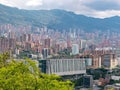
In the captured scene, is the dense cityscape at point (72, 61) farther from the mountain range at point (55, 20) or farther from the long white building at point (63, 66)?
the mountain range at point (55, 20)

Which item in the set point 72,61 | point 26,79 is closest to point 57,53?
point 72,61

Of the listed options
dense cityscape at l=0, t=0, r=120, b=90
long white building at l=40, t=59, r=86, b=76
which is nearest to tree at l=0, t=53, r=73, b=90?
dense cityscape at l=0, t=0, r=120, b=90

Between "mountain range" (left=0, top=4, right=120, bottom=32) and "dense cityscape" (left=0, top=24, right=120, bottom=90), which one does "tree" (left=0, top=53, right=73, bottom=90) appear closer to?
"dense cityscape" (left=0, top=24, right=120, bottom=90)

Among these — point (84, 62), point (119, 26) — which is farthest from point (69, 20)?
point (84, 62)

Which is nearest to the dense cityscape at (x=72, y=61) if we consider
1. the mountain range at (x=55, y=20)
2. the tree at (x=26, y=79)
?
the tree at (x=26, y=79)

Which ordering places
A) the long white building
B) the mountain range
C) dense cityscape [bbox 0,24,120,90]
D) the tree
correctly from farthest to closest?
the mountain range < the long white building < dense cityscape [bbox 0,24,120,90] < the tree

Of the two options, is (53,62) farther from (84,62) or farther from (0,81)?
(0,81)
